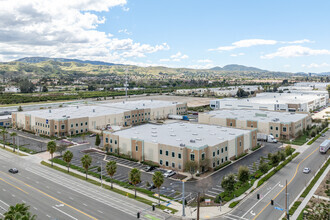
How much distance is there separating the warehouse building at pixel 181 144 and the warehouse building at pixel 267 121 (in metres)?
15.3

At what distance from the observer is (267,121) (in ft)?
321

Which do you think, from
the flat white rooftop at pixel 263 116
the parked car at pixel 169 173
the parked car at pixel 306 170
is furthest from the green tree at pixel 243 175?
the flat white rooftop at pixel 263 116

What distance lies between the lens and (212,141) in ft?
229

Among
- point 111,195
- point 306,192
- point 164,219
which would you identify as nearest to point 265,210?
point 306,192

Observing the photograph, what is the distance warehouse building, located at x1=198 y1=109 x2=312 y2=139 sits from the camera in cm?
9469

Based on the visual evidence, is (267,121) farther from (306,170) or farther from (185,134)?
(306,170)

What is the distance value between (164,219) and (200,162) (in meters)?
21.8

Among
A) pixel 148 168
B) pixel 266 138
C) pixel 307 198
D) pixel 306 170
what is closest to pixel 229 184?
pixel 307 198

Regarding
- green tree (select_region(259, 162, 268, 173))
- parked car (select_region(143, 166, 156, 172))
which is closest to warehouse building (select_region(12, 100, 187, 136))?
parked car (select_region(143, 166, 156, 172))

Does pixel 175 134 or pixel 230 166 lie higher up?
pixel 175 134

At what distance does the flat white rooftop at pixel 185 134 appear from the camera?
68.9 metres

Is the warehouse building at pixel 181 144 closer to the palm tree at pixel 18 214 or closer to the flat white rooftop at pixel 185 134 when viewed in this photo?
the flat white rooftop at pixel 185 134

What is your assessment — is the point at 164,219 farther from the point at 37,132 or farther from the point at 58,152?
the point at 37,132

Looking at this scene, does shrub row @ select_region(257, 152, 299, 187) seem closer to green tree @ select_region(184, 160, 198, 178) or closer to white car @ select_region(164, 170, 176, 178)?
green tree @ select_region(184, 160, 198, 178)
